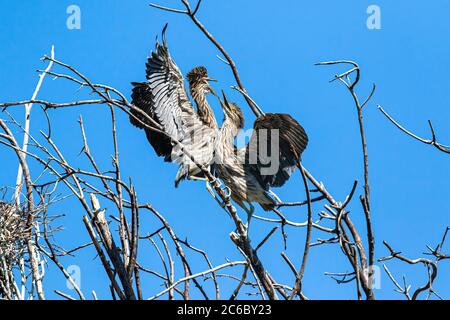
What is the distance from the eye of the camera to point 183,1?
3.85 m

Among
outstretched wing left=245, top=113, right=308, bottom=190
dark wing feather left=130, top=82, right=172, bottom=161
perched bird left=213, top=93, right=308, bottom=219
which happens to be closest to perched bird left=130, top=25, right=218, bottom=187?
dark wing feather left=130, top=82, right=172, bottom=161

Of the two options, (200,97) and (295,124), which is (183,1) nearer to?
(295,124)

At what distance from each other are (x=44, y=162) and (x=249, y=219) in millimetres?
1749

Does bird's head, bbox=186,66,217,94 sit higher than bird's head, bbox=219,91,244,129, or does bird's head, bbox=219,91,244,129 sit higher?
bird's head, bbox=186,66,217,94

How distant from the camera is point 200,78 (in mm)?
6172

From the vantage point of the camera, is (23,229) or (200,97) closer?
(23,229)

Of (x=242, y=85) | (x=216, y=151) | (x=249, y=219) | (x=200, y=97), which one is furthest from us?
(x=200, y=97)

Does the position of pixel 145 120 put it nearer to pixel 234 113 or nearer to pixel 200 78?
pixel 234 113

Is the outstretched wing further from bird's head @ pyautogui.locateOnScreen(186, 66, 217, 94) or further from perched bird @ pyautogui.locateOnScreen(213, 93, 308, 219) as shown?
bird's head @ pyautogui.locateOnScreen(186, 66, 217, 94)

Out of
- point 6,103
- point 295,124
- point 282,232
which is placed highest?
point 295,124

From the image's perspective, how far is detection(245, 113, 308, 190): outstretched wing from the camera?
4383 millimetres

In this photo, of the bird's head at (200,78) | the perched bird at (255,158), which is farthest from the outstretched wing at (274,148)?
the bird's head at (200,78)
